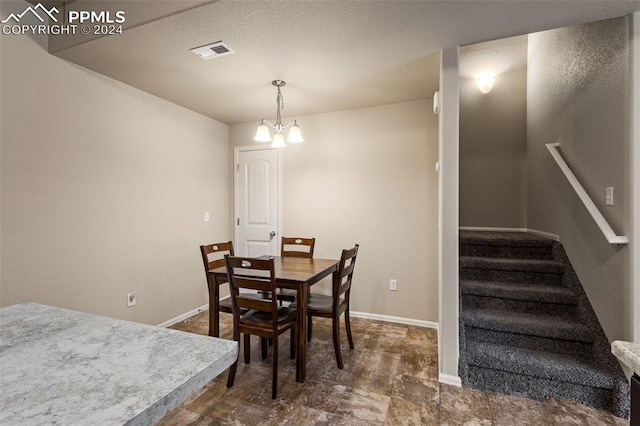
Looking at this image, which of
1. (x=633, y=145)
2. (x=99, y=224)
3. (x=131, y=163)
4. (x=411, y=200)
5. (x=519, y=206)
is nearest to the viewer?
(x=633, y=145)

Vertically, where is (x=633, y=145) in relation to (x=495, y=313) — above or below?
above

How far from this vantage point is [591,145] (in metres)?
2.19

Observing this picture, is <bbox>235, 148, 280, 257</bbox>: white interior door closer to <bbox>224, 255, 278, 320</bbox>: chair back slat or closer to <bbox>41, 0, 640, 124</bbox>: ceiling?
<bbox>41, 0, 640, 124</bbox>: ceiling

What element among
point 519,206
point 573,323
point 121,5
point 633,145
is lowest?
point 573,323

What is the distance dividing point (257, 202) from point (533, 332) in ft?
10.3

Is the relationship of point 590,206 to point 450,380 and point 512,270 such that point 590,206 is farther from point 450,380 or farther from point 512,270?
point 450,380

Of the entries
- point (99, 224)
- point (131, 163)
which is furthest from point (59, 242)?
point (131, 163)

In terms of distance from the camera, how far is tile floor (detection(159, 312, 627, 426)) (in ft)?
5.87

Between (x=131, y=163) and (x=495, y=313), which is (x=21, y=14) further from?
(x=495, y=313)

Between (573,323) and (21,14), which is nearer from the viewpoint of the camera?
(21,14)

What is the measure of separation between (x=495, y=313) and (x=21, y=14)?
160 inches

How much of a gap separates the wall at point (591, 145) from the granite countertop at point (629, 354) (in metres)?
1.37

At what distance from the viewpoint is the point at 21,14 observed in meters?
2.07

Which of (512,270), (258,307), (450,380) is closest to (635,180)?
(512,270)
